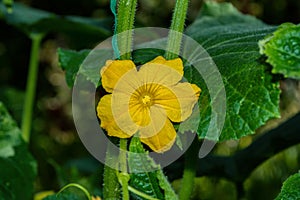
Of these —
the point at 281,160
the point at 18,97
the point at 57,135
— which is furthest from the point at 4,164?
Answer: the point at 57,135

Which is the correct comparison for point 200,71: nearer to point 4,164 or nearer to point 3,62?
point 4,164

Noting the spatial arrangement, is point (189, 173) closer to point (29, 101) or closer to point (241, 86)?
point (241, 86)

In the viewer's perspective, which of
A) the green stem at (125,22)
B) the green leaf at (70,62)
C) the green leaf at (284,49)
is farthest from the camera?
the green leaf at (70,62)

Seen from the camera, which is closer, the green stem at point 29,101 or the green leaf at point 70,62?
the green leaf at point 70,62

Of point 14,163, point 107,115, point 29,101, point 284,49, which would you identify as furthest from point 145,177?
point 29,101

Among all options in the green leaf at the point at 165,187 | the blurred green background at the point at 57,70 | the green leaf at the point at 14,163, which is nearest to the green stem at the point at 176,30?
the green leaf at the point at 165,187

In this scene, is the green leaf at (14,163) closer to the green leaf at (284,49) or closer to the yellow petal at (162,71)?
the yellow petal at (162,71)
